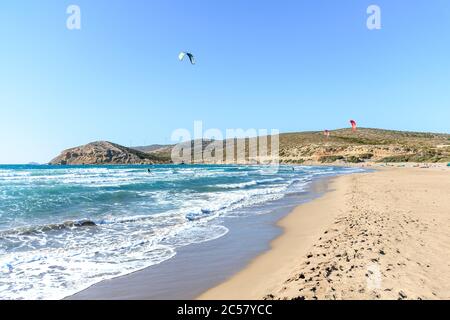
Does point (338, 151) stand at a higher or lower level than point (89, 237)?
higher

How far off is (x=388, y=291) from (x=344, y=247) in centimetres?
260

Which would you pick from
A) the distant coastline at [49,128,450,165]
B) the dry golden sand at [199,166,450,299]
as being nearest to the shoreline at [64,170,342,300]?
the dry golden sand at [199,166,450,299]

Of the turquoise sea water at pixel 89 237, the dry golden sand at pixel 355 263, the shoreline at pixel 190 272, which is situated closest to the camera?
the dry golden sand at pixel 355 263

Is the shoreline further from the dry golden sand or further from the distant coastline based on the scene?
the distant coastline

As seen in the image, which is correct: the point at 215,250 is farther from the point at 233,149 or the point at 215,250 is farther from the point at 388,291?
the point at 233,149

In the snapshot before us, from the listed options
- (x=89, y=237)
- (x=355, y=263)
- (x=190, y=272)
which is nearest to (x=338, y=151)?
(x=89, y=237)

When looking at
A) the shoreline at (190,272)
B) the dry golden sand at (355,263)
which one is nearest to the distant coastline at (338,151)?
the dry golden sand at (355,263)

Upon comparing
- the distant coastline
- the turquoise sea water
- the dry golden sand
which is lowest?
the turquoise sea water

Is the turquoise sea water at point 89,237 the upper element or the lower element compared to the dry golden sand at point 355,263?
lower

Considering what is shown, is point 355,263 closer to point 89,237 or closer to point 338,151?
point 89,237

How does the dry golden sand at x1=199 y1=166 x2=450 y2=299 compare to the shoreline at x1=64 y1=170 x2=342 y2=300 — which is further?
the shoreline at x1=64 y1=170 x2=342 y2=300

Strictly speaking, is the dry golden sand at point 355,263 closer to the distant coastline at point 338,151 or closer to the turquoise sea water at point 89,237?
the turquoise sea water at point 89,237

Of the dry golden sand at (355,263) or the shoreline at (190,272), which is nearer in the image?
the dry golden sand at (355,263)
